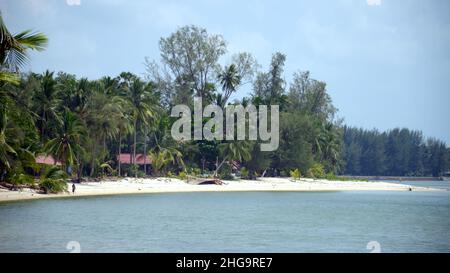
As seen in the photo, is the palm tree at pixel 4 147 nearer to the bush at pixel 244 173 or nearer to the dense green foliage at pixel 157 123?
the dense green foliage at pixel 157 123

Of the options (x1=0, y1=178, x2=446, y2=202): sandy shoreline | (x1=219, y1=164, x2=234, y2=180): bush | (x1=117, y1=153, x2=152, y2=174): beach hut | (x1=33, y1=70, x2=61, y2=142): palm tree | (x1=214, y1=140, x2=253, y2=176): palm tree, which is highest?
(x1=33, y1=70, x2=61, y2=142): palm tree

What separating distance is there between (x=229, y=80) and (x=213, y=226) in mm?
45149

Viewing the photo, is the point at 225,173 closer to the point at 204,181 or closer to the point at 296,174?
the point at 204,181

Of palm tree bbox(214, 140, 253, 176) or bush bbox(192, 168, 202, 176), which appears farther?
bush bbox(192, 168, 202, 176)

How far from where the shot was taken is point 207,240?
81.3 feet

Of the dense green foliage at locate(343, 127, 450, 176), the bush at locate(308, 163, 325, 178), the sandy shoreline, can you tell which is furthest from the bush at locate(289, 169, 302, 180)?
the dense green foliage at locate(343, 127, 450, 176)

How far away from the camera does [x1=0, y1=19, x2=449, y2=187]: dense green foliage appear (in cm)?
4600

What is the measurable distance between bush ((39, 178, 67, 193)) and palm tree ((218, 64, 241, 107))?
3414cm

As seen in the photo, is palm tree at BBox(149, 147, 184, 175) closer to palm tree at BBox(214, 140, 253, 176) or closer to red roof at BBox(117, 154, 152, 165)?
red roof at BBox(117, 154, 152, 165)

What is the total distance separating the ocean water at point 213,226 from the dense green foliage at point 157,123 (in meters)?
5.55

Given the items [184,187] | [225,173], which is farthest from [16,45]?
[225,173]

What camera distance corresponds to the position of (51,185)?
4106 centimetres
